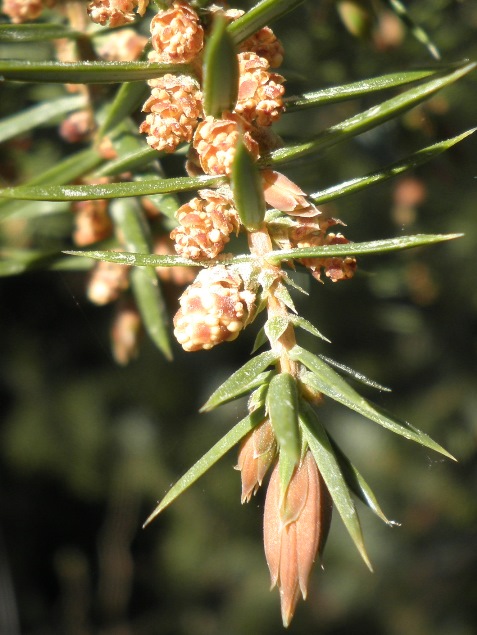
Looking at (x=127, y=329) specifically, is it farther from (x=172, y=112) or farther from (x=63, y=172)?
(x=172, y=112)

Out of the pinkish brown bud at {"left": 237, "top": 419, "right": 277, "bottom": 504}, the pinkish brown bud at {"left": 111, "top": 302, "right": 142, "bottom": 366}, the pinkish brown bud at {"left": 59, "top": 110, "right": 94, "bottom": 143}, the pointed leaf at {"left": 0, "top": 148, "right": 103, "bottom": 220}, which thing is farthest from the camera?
the pinkish brown bud at {"left": 111, "top": 302, "right": 142, "bottom": 366}

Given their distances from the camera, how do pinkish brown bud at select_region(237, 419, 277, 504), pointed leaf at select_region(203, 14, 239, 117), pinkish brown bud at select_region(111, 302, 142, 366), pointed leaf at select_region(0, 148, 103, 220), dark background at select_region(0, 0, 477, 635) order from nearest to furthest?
pointed leaf at select_region(203, 14, 239, 117) < pinkish brown bud at select_region(237, 419, 277, 504) < pointed leaf at select_region(0, 148, 103, 220) < pinkish brown bud at select_region(111, 302, 142, 366) < dark background at select_region(0, 0, 477, 635)

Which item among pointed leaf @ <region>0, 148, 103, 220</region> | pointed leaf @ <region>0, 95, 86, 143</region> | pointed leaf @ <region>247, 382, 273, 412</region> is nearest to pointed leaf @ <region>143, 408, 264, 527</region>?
pointed leaf @ <region>247, 382, 273, 412</region>

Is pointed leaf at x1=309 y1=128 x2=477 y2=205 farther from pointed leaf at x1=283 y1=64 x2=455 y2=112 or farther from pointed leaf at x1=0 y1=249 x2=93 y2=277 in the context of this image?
pointed leaf at x1=0 y1=249 x2=93 y2=277

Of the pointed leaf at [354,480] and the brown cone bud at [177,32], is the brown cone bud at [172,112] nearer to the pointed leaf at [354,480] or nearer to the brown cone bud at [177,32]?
the brown cone bud at [177,32]

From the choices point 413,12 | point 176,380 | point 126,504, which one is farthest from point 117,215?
point 126,504

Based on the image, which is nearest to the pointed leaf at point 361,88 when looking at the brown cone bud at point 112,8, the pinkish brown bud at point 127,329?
the brown cone bud at point 112,8
